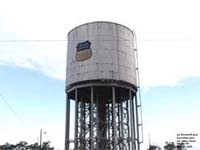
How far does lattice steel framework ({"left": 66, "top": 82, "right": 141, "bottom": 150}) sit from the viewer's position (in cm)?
3359

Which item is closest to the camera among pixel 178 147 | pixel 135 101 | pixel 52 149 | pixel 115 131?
pixel 115 131

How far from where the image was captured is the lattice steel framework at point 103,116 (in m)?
33.6

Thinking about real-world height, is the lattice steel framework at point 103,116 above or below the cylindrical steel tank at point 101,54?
below

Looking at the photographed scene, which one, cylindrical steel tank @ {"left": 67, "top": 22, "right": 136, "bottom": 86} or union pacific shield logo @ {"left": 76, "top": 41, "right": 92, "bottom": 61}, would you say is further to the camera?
union pacific shield logo @ {"left": 76, "top": 41, "right": 92, "bottom": 61}

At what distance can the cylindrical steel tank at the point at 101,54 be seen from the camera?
111ft

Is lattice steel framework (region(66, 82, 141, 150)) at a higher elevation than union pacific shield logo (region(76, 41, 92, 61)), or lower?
lower

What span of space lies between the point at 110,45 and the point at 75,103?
6109mm

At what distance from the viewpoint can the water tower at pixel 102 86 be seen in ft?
111

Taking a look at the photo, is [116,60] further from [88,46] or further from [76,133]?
[76,133]

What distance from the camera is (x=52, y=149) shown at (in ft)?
199

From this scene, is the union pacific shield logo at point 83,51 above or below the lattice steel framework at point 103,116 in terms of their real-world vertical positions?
above

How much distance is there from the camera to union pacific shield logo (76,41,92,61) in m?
34.3

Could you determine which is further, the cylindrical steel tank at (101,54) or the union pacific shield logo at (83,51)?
the union pacific shield logo at (83,51)

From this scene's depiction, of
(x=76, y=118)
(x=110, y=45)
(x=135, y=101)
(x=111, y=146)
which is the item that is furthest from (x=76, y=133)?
(x=110, y=45)
